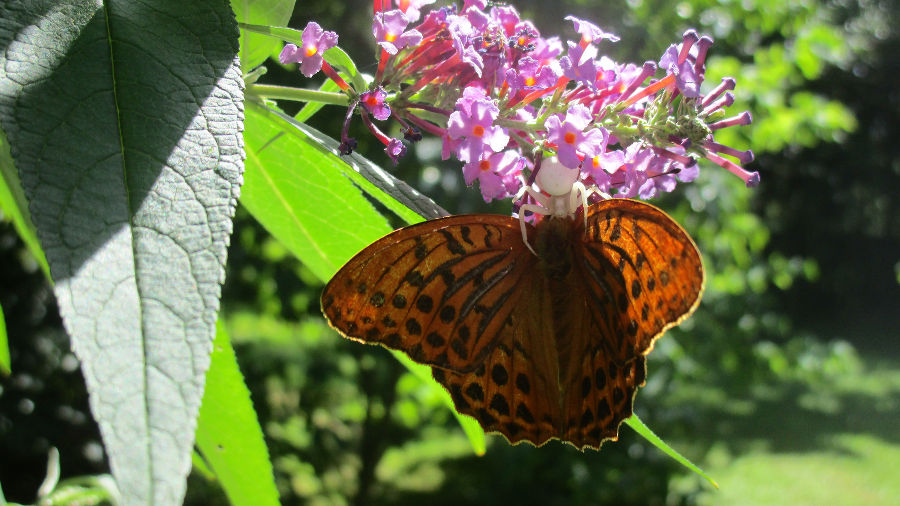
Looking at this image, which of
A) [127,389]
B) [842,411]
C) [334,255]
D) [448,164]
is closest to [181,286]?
[127,389]

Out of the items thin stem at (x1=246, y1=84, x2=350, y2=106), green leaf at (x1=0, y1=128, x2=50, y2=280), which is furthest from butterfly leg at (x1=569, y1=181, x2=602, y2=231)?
green leaf at (x1=0, y1=128, x2=50, y2=280)

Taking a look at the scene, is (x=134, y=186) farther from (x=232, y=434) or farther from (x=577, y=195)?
(x=577, y=195)

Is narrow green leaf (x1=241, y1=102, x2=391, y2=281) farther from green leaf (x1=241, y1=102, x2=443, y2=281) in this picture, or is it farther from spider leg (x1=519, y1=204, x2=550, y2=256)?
spider leg (x1=519, y1=204, x2=550, y2=256)

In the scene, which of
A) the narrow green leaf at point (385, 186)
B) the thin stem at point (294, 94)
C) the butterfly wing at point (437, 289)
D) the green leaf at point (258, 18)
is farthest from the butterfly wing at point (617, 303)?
the green leaf at point (258, 18)

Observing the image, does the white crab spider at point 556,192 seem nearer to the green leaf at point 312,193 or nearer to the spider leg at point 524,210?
the spider leg at point 524,210

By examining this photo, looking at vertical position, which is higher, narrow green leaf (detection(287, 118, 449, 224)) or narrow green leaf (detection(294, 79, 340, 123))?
narrow green leaf (detection(294, 79, 340, 123))

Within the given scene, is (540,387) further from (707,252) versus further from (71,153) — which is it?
(707,252)
